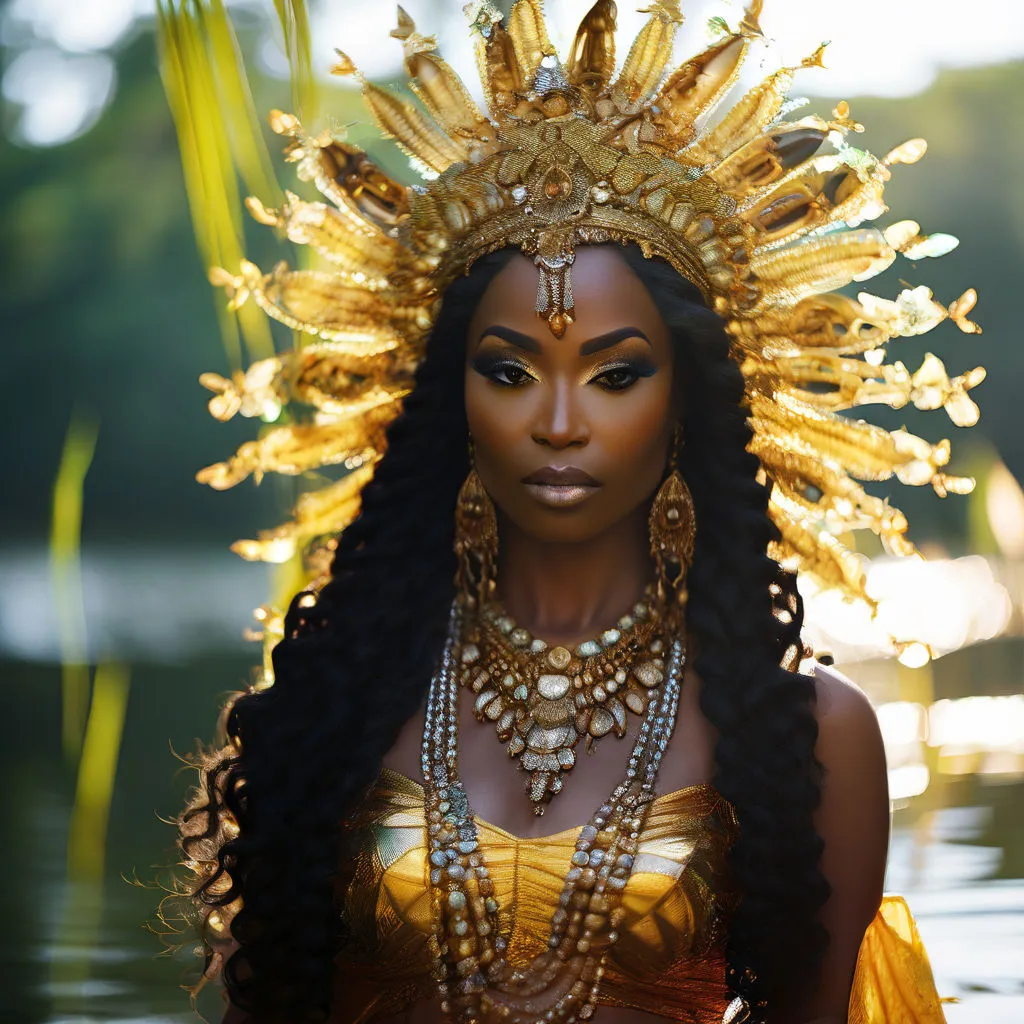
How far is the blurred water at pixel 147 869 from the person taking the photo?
3.68m

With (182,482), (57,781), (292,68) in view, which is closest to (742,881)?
(292,68)

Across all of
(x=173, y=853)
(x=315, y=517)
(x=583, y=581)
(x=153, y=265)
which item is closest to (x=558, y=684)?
(x=583, y=581)

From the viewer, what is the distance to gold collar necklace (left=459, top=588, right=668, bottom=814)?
8.87 ft

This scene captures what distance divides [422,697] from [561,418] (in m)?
0.60

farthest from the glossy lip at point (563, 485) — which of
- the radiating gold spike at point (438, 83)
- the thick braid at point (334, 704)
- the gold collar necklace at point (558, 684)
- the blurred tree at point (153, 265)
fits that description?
the blurred tree at point (153, 265)

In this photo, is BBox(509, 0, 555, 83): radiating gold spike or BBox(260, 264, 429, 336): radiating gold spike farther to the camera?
BBox(260, 264, 429, 336): radiating gold spike

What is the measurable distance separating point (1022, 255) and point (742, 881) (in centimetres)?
991

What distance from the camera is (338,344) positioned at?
3.13m

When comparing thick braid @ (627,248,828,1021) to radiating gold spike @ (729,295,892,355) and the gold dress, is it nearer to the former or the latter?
the gold dress

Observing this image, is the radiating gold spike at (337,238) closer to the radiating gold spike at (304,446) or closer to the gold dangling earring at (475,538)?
the radiating gold spike at (304,446)

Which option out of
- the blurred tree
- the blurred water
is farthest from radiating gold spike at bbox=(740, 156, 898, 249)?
the blurred tree

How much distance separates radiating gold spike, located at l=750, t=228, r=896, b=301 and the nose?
1.64ft

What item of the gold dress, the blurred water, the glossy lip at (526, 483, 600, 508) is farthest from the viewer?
the blurred water

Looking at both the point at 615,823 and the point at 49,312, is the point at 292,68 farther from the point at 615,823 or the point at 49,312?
the point at 49,312
